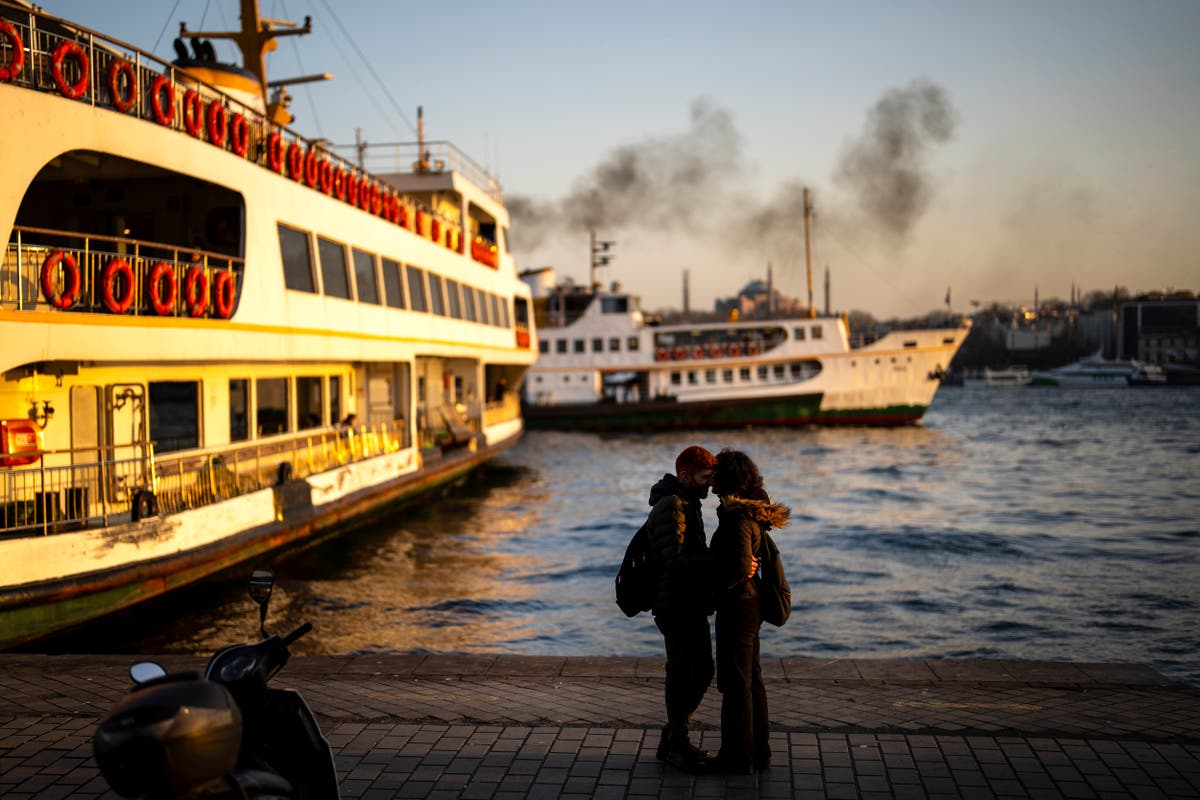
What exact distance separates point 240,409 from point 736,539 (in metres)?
14.8

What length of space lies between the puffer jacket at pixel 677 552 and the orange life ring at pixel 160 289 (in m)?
9.49

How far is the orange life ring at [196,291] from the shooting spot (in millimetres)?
14164

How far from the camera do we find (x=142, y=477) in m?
13.7

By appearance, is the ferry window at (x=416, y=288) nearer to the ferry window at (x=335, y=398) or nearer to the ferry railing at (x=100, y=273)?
the ferry window at (x=335, y=398)

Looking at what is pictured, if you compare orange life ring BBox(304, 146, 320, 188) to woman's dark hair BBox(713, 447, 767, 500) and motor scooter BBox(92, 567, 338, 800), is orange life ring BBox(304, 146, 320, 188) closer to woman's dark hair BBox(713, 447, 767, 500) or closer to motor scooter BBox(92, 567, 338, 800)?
woman's dark hair BBox(713, 447, 767, 500)

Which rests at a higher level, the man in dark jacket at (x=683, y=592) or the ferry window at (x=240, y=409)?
the ferry window at (x=240, y=409)

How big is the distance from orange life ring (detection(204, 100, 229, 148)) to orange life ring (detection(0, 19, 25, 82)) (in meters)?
4.10

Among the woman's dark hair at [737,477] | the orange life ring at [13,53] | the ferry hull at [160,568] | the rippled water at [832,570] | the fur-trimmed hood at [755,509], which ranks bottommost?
the rippled water at [832,570]

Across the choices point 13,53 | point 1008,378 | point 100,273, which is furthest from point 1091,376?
point 13,53

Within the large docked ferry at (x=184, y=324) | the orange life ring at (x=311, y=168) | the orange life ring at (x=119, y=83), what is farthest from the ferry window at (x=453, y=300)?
the orange life ring at (x=119, y=83)

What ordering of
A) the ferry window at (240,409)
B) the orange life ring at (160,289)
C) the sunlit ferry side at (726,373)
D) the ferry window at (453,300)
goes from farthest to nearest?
the sunlit ferry side at (726,373), the ferry window at (453,300), the ferry window at (240,409), the orange life ring at (160,289)

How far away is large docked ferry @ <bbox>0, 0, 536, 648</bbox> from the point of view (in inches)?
444

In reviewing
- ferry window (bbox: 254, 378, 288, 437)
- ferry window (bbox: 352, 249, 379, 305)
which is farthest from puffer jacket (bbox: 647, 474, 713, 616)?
A: ferry window (bbox: 352, 249, 379, 305)

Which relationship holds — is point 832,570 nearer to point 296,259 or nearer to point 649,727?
point 296,259
